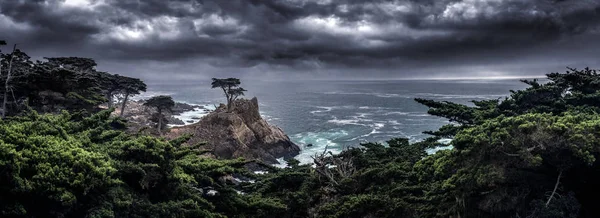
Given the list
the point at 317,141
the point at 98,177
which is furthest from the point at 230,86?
the point at 98,177

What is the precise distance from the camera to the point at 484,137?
10961mm

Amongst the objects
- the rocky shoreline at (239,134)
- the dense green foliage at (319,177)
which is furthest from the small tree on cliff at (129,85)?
the dense green foliage at (319,177)

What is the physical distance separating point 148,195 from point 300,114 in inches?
2677

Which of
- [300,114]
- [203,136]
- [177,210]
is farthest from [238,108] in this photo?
[300,114]

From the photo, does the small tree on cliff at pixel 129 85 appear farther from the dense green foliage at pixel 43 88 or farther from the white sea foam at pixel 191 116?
the white sea foam at pixel 191 116

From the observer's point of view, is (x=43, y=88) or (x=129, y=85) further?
(x=129, y=85)

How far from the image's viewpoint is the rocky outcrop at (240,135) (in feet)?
119

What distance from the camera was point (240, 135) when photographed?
125 feet

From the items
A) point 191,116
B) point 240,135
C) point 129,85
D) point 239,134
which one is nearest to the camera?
point 239,134

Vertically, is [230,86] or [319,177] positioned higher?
[230,86]

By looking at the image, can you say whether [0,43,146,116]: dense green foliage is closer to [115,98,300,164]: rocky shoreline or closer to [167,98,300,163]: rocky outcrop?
[115,98,300,164]: rocky shoreline

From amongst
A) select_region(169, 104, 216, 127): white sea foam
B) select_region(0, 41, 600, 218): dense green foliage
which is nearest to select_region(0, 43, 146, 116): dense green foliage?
select_region(0, 41, 600, 218): dense green foliage

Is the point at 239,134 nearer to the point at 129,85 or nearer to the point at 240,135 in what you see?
the point at 240,135

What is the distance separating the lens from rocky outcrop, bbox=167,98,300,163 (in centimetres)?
3634
